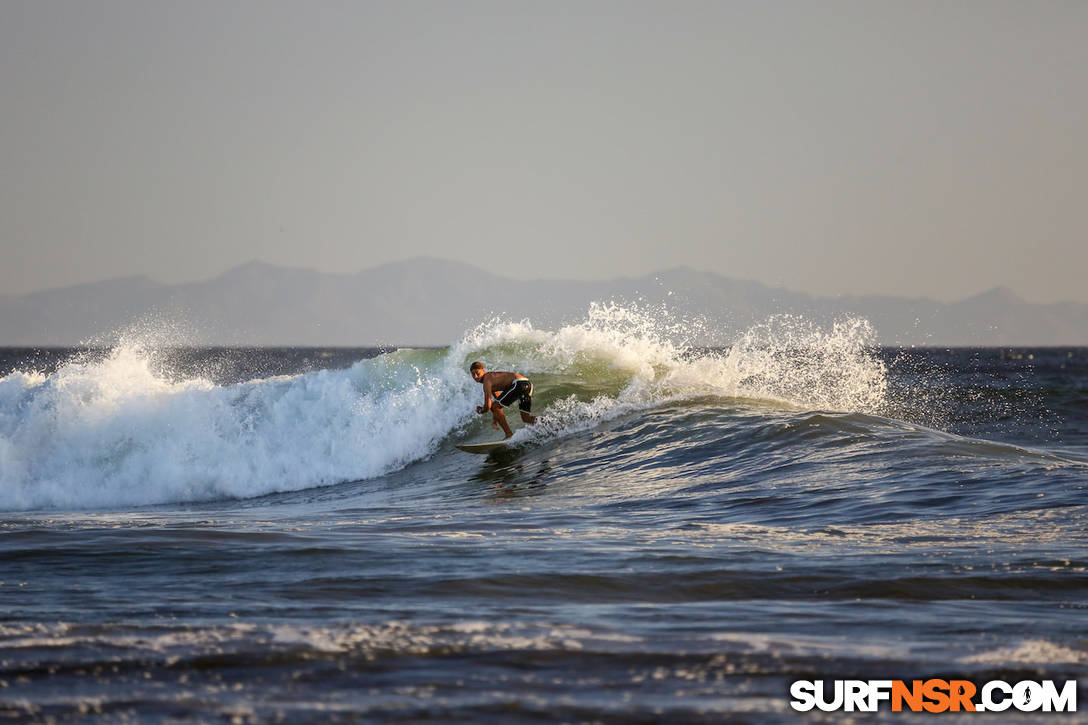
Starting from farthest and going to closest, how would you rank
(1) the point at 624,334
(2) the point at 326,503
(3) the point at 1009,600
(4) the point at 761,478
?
(1) the point at 624,334
(2) the point at 326,503
(4) the point at 761,478
(3) the point at 1009,600

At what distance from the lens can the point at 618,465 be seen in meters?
14.9

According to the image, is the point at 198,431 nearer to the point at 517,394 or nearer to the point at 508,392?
the point at 508,392

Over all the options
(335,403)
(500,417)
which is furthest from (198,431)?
(500,417)

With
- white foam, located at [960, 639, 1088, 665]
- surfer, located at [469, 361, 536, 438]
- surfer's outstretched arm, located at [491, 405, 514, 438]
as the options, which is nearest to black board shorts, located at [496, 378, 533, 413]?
surfer, located at [469, 361, 536, 438]

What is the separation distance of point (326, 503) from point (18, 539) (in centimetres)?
579

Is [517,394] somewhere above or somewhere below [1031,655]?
above

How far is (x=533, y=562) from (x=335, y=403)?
1363cm

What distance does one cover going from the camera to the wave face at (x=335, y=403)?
1831cm

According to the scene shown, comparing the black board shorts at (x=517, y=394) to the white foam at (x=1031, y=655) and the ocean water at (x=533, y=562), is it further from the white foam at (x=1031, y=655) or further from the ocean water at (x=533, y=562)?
the white foam at (x=1031, y=655)

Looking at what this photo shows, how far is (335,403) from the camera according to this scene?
2053 centimetres

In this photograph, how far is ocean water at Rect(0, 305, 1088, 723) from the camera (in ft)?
15.1

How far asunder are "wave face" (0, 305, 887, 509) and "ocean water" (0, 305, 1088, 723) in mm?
92

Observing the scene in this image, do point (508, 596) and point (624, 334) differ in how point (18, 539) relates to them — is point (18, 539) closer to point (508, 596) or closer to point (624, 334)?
point (508, 596)

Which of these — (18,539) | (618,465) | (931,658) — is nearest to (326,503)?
(618,465)
